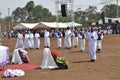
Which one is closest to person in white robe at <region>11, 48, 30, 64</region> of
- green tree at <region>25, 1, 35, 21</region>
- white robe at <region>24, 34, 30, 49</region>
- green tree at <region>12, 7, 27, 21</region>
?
white robe at <region>24, 34, 30, 49</region>

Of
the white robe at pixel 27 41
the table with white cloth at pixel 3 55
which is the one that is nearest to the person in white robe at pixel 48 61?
the table with white cloth at pixel 3 55

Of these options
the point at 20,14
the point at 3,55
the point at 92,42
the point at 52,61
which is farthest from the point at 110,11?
the point at 3,55

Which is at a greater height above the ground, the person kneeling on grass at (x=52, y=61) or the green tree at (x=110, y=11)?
the green tree at (x=110, y=11)

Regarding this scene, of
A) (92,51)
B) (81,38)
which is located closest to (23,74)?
(92,51)

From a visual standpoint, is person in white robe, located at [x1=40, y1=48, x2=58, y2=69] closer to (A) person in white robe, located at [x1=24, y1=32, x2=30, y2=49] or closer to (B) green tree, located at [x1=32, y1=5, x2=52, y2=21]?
(A) person in white robe, located at [x1=24, y1=32, x2=30, y2=49]

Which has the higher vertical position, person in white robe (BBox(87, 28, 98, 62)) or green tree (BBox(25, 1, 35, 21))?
green tree (BBox(25, 1, 35, 21))

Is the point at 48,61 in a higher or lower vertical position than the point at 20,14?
lower

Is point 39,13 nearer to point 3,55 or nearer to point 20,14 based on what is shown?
point 20,14

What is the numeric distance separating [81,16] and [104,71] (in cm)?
10497

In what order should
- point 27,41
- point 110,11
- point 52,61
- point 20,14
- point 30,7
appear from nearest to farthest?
point 52,61, point 27,41, point 30,7, point 110,11, point 20,14

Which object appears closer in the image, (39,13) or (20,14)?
(39,13)

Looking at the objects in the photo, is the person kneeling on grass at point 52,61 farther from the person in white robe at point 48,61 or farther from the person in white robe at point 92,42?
the person in white robe at point 92,42

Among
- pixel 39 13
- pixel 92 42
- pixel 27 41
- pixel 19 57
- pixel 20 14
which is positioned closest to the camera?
pixel 92 42

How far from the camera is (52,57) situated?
1861 cm
